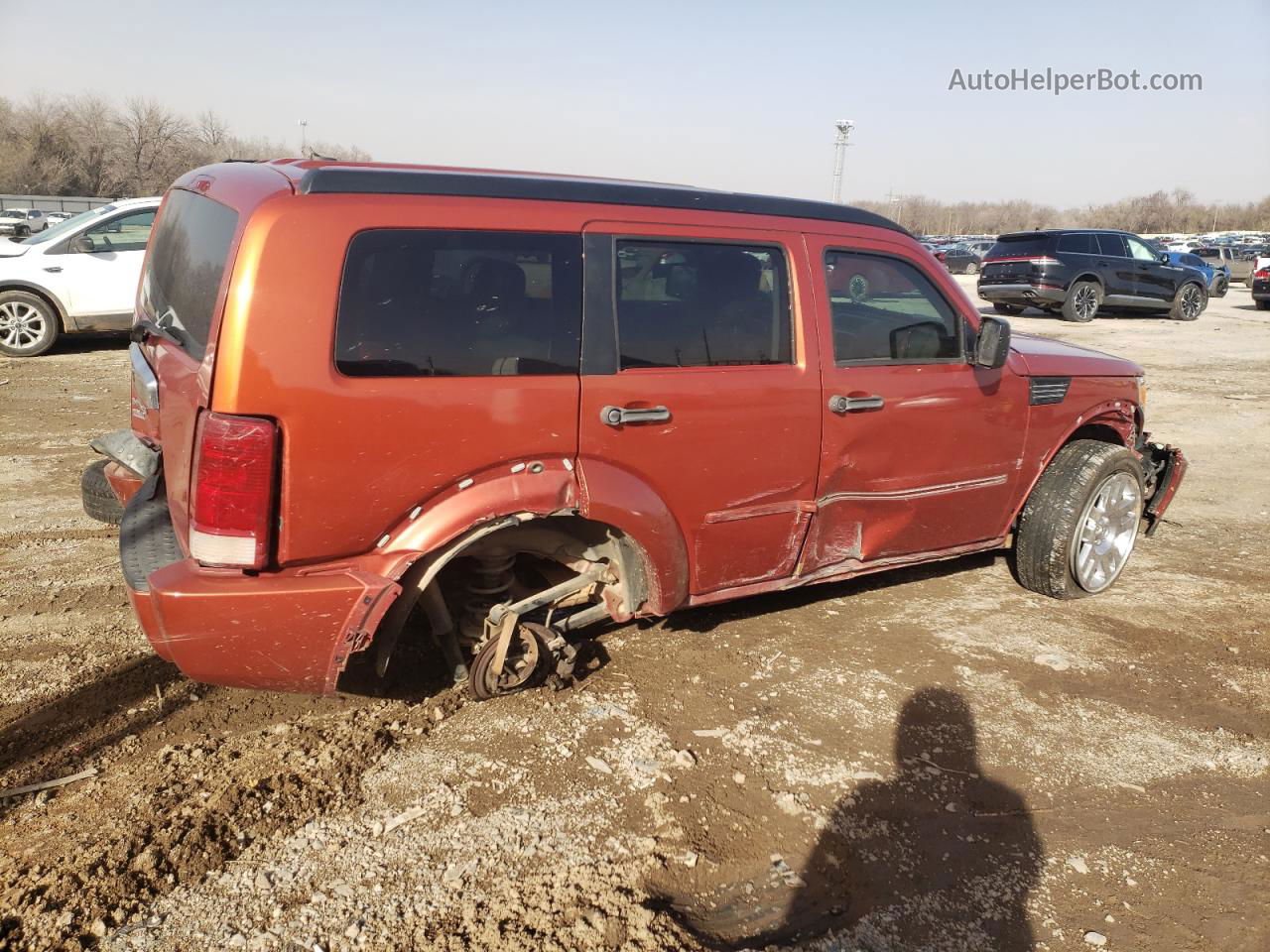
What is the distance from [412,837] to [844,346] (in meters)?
2.37

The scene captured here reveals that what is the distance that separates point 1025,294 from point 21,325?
16.7 metres

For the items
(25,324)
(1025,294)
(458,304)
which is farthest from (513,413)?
(1025,294)

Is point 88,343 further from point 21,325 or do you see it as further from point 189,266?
point 189,266

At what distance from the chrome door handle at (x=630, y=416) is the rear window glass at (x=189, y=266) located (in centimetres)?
121

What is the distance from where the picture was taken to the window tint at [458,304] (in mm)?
2678

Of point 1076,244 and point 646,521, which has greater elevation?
point 1076,244

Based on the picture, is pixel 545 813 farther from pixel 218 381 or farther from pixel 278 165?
pixel 278 165

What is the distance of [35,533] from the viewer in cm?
494

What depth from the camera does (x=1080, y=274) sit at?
1822 centimetres

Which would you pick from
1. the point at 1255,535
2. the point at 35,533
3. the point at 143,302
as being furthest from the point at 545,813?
the point at 1255,535

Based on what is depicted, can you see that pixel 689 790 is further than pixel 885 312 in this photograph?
No

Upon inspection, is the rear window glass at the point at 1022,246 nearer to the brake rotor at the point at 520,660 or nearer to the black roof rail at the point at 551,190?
the black roof rail at the point at 551,190

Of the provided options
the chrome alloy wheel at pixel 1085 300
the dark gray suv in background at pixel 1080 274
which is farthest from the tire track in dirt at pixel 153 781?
the chrome alloy wheel at pixel 1085 300

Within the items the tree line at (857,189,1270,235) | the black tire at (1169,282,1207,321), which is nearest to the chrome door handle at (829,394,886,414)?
the black tire at (1169,282,1207,321)
